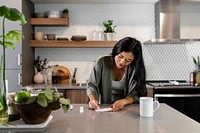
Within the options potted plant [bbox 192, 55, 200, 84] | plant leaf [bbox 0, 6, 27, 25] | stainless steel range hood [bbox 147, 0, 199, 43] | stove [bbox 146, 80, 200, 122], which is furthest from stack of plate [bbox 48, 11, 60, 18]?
plant leaf [bbox 0, 6, 27, 25]

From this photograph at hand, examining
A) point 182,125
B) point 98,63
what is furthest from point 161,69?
point 182,125

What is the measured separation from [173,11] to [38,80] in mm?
2338

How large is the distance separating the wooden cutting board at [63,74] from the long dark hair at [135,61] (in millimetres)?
1940

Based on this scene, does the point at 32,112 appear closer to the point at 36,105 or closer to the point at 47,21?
the point at 36,105

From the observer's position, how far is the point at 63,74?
4.00 m

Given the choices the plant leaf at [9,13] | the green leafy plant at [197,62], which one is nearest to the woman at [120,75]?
the plant leaf at [9,13]

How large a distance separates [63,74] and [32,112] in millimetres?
2719

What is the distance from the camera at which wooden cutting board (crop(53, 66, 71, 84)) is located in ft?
13.1

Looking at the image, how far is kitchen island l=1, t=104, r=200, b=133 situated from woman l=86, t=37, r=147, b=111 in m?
0.38

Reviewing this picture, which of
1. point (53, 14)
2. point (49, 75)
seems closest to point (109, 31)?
point (53, 14)

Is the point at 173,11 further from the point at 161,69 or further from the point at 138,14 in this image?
A: the point at 161,69

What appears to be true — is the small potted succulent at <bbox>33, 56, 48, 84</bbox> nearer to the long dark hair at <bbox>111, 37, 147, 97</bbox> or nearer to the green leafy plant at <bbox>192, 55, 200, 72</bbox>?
the long dark hair at <bbox>111, 37, 147, 97</bbox>

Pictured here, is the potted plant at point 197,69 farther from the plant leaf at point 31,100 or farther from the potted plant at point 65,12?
the plant leaf at point 31,100

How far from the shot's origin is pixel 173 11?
3855 millimetres
